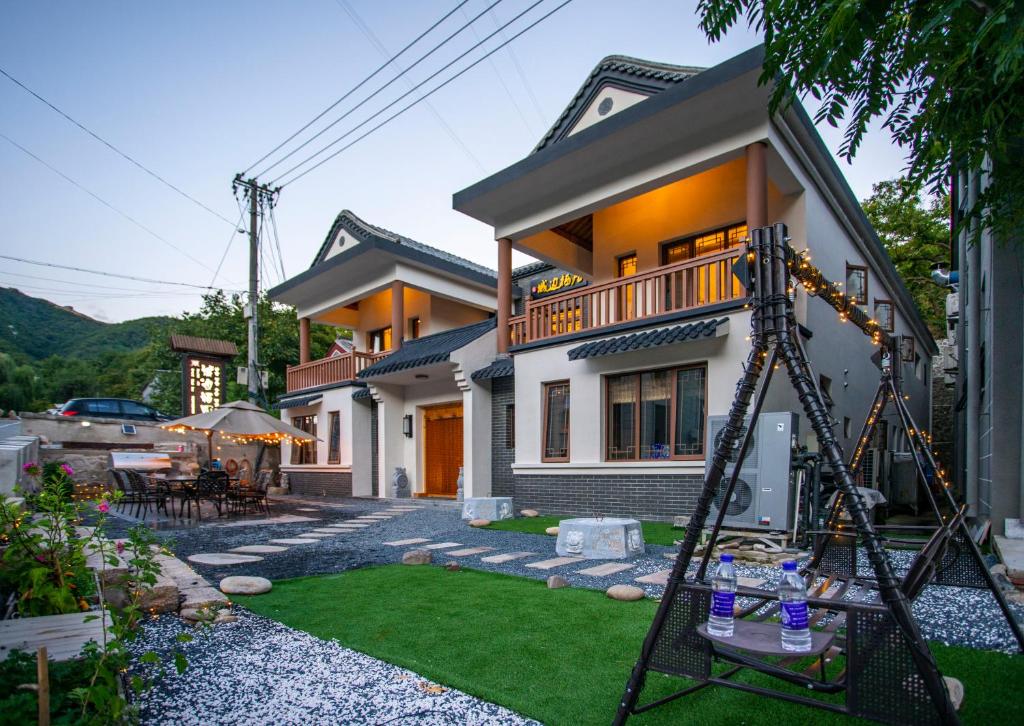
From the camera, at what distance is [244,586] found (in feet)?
16.5

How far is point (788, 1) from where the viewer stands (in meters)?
2.65

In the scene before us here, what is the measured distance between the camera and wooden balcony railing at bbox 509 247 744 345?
30.3 ft

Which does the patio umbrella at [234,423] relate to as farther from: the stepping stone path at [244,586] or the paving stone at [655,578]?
the paving stone at [655,578]

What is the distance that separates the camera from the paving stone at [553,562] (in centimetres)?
616

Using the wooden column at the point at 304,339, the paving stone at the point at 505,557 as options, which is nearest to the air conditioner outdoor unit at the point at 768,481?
the paving stone at the point at 505,557

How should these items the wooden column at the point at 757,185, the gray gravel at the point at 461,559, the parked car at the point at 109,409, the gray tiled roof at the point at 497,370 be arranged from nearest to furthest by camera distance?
the gray gravel at the point at 461,559 → the wooden column at the point at 757,185 → the gray tiled roof at the point at 497,370 → the parked car at the point at 109,409

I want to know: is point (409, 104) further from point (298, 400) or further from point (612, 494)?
point (298, 400)

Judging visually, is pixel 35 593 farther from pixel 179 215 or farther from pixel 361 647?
pixel 179 215

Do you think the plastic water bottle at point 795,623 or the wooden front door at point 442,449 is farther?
the wooden front door at point 442,449

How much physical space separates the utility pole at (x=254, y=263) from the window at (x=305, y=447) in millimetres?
2376

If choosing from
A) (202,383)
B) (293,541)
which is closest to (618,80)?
(293,541)

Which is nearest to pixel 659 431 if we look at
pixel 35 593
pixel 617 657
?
pixel 617 657

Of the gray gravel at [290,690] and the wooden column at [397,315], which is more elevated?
the wooden column at [397,315]

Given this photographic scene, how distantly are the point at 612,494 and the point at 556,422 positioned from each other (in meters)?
1.91
